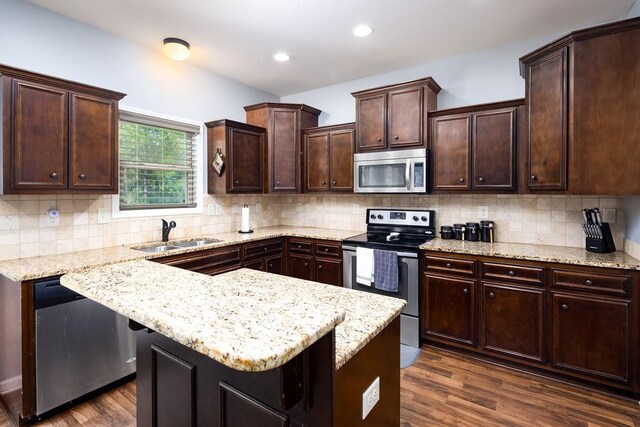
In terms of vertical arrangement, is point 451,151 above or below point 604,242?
above

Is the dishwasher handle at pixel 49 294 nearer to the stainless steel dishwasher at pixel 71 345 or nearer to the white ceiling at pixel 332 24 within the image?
the stainless steel dishwasher at pixel 71 345

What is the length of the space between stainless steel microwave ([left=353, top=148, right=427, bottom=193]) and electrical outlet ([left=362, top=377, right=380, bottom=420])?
7.65ft

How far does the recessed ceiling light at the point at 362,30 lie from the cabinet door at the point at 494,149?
1209 mm

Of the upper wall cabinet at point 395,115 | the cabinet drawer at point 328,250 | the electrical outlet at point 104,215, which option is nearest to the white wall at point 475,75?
the upper wall cabinet at point 395,115

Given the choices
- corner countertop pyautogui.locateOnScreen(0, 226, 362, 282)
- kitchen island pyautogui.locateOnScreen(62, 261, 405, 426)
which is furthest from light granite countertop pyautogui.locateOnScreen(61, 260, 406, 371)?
corner countertop pyautogui.locateOnScreen(0, 226, 362, 282)

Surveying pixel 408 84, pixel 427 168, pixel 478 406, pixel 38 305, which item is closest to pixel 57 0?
pixel 38 305

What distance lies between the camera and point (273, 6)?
97.9 inches

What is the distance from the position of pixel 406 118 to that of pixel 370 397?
278 cm

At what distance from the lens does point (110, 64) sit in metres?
2.90

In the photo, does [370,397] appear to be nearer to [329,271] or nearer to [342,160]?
[329,271]

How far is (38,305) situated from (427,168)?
3.18 meters

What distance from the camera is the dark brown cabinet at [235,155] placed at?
3648 mm

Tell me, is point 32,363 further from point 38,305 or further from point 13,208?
point 13,208

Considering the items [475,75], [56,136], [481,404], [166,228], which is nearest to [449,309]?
[481,404]
